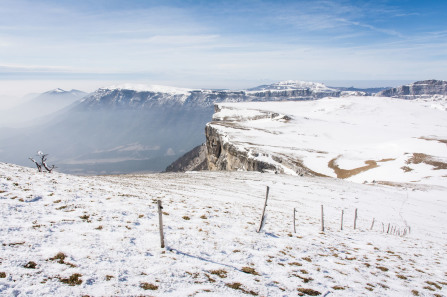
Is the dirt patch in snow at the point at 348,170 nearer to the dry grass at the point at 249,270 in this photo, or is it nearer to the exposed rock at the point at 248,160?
the exposed rock at the point at 248,160

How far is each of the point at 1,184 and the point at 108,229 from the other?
9126 mm

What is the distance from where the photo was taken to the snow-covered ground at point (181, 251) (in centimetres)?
859

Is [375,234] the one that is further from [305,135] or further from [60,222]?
[305,135]

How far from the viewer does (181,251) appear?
11430mm

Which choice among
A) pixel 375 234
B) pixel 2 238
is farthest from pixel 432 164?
pixel 2 238

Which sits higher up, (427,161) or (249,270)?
(249,270)

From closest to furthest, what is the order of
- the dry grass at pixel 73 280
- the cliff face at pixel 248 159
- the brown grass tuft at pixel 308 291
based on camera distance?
1. the dry grass at pixel 73 280
2. the brown grass tuft at pixel 308 291
3. the cliff face at pixel 248 159

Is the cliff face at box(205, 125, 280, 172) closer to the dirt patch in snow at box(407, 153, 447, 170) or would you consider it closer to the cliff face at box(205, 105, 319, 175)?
the cliff face at box(205, 105, 319, 175)

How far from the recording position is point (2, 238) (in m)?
9.82

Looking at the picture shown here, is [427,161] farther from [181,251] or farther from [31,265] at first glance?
[31,265]

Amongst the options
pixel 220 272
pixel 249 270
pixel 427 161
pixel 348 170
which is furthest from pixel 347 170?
pixel 220 272

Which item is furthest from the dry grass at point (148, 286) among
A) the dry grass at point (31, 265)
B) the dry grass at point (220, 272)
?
the dry grass at point (31, 265)

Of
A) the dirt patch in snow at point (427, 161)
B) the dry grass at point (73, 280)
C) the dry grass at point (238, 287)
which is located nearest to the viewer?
the dry grass at point (73, 280)

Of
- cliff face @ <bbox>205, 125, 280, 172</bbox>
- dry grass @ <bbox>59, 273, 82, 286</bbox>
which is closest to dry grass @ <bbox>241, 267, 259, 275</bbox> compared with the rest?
dry grass @ <bbox>59, 273, 82, 286</bbox>
